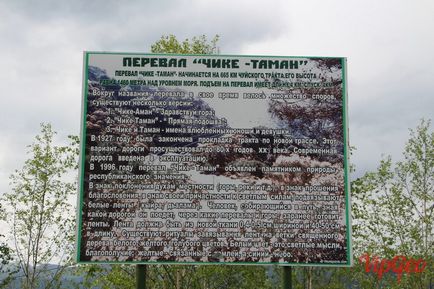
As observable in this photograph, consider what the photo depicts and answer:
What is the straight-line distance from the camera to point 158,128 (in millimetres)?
10977

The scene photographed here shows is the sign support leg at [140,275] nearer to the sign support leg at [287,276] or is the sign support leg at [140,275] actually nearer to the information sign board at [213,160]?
the information sign board at [213,160]

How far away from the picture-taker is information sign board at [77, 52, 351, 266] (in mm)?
10625

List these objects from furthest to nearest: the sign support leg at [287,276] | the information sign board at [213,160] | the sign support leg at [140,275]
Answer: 1. the sign support leg at [287,276]
2. the sign support leg at [140,275]
3. the information sign board at [213,160]

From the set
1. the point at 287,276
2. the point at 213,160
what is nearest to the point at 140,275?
the point at 213,160

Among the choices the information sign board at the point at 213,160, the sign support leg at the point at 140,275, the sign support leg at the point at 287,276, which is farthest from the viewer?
the sign support leg at the point at 287,276

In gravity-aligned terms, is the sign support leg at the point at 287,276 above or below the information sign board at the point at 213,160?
below

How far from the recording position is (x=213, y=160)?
10867 mm

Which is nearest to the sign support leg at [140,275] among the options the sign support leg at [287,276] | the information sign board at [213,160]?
the information sign board at [213,160]

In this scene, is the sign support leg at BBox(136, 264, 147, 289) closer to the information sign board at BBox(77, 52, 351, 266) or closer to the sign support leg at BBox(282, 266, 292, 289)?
the information sign board at BBox(77, 52, 351, 266)

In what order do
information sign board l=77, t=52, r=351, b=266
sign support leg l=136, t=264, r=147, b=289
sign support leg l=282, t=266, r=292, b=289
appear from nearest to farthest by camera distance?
information sign board l=77, t=52, r=351, b=266 < sign support leg l=136, t=264, r=147, b=289 < sign support leg l=282, t=266, r=292, b=289

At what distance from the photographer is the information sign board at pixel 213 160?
10.6 meters

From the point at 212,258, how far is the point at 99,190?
256 centimetres

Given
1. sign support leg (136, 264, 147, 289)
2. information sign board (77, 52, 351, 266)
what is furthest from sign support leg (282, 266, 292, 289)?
sign support leg (136, 264, 147, 289)

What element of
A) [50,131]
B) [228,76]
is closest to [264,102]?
[228,76]
